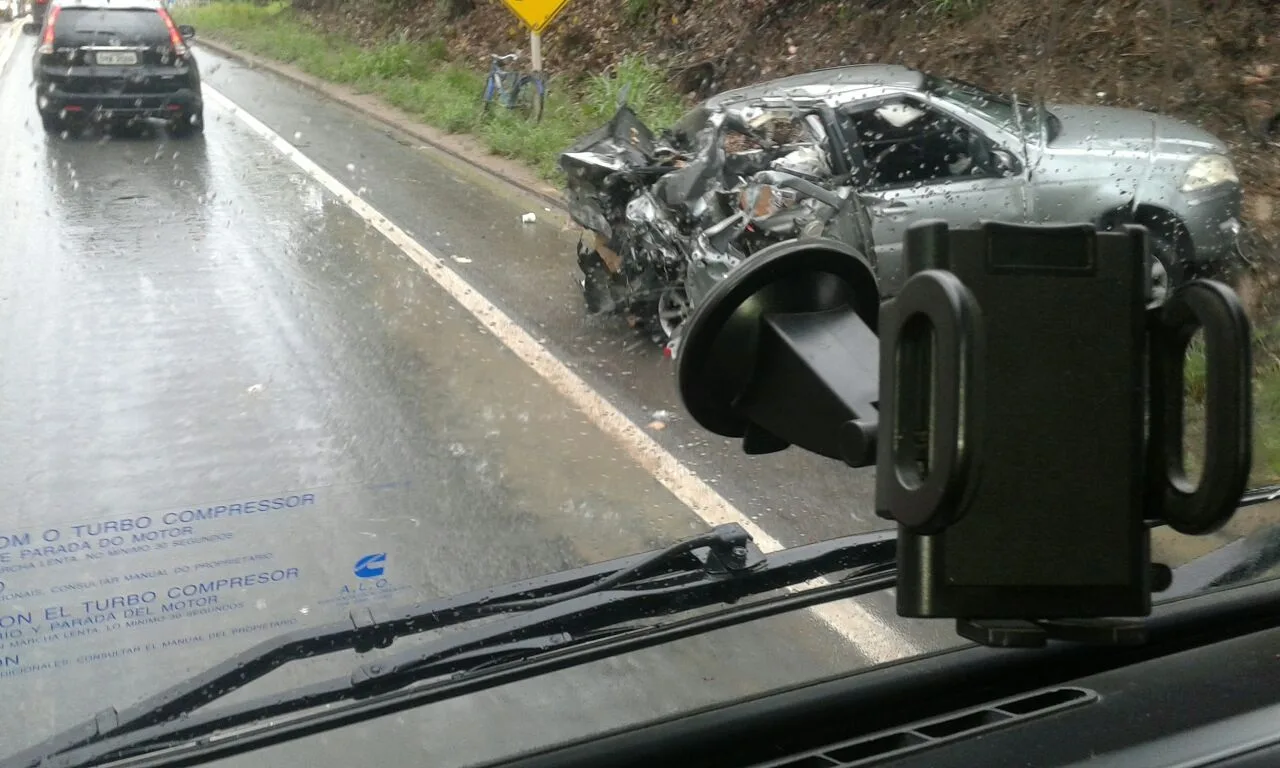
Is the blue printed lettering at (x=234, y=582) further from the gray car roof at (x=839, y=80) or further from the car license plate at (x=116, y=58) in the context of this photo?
the car license plate at (x=116, y=58)

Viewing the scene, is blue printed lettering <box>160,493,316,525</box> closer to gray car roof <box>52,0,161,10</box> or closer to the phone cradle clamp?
the phone cradle clamp

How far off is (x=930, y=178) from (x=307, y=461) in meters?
2.73

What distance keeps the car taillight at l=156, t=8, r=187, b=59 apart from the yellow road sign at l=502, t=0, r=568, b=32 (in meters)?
7.78

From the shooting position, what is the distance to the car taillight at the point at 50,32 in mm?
13164

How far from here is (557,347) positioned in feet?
23.8

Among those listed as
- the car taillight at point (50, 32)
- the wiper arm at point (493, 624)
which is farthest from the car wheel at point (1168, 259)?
the car taillight at point (50, 32)

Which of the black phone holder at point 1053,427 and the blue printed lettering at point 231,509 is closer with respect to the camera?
the black phone holder at point 1053,427

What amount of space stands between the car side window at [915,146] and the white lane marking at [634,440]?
1359 mm

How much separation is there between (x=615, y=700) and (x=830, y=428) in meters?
1.08

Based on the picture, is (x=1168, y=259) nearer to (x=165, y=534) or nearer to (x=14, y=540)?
(x=165, y=534)

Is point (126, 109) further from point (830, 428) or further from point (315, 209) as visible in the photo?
point (830, 428)

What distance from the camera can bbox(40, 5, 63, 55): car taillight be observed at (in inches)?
518

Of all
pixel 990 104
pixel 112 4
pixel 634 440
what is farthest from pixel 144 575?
pixel 112 4

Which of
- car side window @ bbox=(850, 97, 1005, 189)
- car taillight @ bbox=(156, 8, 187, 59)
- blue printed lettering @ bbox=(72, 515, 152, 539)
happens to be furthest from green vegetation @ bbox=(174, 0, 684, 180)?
blue printed lettering @ bbox=(72, 515, 152, 539)
